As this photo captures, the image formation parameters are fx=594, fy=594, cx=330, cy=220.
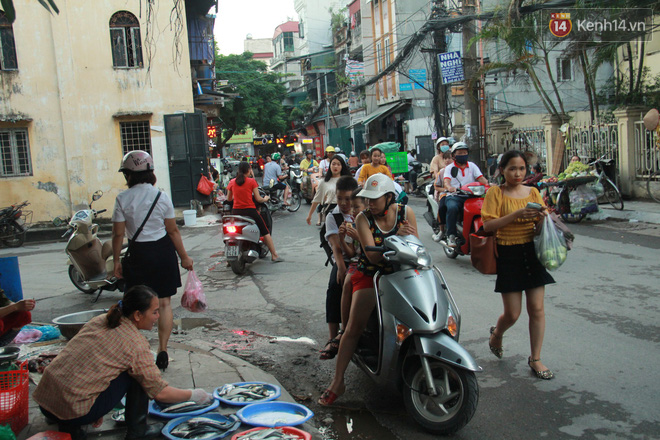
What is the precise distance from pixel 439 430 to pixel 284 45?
7277cm

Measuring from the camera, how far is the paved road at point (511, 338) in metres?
3.90

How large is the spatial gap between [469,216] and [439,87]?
1879cm

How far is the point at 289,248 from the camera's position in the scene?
1174cm

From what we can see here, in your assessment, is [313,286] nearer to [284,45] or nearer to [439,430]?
[439,430]

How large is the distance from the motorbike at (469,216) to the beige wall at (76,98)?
12.2m

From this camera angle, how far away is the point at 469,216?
838 cm

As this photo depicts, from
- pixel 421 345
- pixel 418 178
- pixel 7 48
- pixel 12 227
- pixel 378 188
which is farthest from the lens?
pixel 418 178

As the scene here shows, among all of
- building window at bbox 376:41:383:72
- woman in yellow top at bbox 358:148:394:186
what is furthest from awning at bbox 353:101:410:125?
woman in yellow top at bbox 358:148:394:186

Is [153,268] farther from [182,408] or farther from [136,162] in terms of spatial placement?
[182,408]

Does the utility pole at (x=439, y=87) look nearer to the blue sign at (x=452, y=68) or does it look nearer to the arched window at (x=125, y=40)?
the blue sign at (x=452, y=68)

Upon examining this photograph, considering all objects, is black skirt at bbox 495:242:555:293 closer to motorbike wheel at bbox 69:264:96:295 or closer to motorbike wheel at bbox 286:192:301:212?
motorbike wheel at bbox 69:264:96:295

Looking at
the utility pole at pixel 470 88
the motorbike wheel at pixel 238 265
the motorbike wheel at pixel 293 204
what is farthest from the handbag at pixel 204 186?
the motorbike wheel at pixel 238 265

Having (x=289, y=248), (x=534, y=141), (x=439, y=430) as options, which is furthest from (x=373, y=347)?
(x=534, y=141)

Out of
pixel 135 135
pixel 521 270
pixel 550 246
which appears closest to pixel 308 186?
pixel 135 135
